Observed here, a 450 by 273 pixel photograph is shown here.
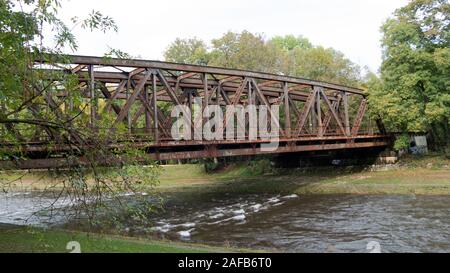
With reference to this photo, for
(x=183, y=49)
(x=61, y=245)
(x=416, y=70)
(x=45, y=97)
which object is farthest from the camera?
(x=183, y=49)

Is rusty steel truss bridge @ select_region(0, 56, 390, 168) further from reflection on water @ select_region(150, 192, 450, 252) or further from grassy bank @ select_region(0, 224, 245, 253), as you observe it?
reflection on water @ select_region(150, 192, 450, 252)

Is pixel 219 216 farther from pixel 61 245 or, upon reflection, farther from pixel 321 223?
pixel 61 245

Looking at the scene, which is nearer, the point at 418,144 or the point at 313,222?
the point at 313,222

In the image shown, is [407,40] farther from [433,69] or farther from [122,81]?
[122,81]

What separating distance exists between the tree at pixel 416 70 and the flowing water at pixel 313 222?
36.5ft

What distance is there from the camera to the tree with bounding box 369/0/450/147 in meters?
34.1

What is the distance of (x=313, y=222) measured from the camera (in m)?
19.3

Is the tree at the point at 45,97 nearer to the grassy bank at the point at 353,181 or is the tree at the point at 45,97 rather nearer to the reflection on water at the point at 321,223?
the reflection on water at the point at 321,223

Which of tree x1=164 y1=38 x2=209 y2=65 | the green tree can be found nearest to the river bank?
the green tree

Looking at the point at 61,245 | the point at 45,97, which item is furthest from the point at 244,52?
the point at 45,97

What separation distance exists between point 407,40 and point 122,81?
2764 centimetres

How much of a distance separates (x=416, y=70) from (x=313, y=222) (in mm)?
23333

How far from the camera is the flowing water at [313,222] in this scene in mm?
14953

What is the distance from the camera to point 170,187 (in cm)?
4041
